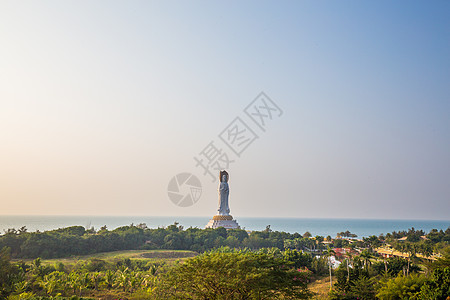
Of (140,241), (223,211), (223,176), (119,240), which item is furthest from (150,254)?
(223,176)

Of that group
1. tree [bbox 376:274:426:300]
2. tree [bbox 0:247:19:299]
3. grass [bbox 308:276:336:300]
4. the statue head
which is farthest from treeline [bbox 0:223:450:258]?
tree [bbox 376:274:426:300]

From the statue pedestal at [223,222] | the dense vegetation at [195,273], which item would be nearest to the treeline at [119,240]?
the dense vegetation at [195,273]

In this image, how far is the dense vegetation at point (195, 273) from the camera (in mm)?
15703

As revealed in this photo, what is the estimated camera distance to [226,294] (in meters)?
15.5

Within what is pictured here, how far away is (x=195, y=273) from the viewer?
52.4 feet

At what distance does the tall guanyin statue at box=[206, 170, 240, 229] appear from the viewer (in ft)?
189

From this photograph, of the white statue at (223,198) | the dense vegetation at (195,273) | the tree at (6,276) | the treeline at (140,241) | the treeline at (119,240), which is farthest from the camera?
the white statue at (223,198)

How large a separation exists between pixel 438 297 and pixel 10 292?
26.5 m

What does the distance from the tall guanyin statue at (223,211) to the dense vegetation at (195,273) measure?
9634 mm

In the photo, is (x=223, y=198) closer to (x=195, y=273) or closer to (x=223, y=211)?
(x=223, y=211)

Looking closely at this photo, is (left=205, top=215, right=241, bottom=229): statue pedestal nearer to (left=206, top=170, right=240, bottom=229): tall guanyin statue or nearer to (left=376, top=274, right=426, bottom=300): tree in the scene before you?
(left=206, top=170, right=240, bottom=229): tall guanyin statue

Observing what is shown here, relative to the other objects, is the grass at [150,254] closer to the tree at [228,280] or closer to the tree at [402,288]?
the tree at [228,280]

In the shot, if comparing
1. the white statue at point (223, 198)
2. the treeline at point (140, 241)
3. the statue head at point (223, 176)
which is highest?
the statue head at point (223, 176)

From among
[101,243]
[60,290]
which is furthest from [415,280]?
[101,243]
